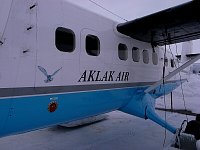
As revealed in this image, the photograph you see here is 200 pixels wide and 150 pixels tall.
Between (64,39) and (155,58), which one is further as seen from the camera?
(155,58)

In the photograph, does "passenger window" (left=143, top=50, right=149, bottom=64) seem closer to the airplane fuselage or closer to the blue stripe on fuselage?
the airplane fuselage

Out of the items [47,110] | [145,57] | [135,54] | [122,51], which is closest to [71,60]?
[47,110]

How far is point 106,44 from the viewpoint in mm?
5102

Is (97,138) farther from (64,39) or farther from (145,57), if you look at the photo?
(64,39)

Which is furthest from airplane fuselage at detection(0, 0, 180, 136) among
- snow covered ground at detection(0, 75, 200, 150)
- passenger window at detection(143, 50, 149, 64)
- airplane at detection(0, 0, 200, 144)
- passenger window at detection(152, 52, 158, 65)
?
passenger window at detection(152, 52, 158, 65)

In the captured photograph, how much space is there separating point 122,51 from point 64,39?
218 cm

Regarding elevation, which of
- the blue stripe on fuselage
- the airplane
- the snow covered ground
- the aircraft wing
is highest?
the aircraft wing

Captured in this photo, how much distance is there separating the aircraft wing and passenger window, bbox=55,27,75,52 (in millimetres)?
1742

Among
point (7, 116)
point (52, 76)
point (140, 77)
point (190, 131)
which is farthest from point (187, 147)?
point (7, 116)

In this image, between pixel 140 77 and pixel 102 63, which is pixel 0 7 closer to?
pixel 102 63

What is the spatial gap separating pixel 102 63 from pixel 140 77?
6.54 feet

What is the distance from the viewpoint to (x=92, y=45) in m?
4.69

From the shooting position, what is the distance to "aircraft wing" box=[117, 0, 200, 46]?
4688 millimetres

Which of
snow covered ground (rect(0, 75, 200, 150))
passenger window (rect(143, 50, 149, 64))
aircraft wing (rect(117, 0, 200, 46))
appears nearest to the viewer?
aircraft wing (rect(117, 0, 200, 46))
